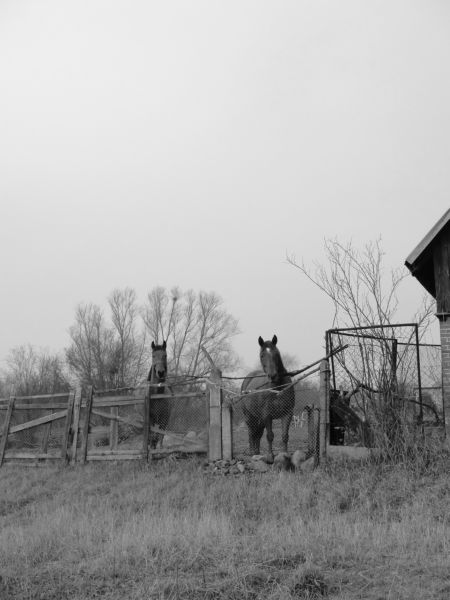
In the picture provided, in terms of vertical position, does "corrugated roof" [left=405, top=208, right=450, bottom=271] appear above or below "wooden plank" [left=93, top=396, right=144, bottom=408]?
above

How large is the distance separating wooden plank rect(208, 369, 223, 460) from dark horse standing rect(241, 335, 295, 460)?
61cm

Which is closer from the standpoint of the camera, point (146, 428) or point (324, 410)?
point (324, 410)

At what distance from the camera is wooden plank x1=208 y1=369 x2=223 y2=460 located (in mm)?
13867

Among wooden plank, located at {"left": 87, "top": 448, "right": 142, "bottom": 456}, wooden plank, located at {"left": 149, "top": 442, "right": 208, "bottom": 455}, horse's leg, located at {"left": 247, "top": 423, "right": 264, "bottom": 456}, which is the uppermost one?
horse's leg, located at {"left": 247, "top": 423, "right": 264, "bottom": 456}

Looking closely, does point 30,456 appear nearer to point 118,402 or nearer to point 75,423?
point 75,423

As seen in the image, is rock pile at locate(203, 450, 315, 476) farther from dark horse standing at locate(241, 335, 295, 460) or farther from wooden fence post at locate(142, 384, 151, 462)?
wooden fence post at locate(142, 384, 151, 462)

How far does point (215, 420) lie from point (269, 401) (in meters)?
1.29

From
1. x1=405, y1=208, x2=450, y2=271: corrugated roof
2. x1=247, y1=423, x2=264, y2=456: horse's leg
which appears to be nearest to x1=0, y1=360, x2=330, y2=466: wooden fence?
x1=247, y1=423, x2=264, y2=456: horse's leg

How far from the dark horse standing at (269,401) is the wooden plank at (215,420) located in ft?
2.01

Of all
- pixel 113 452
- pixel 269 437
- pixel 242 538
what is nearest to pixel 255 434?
pixel 269 437

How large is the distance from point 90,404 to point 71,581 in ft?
34.1

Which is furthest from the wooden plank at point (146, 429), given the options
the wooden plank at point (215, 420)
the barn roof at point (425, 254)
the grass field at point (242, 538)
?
the barn roof at point (425, 254)

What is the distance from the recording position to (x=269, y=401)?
1395 cm

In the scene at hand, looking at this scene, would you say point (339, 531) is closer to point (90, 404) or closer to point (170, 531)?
point (170, 531)
